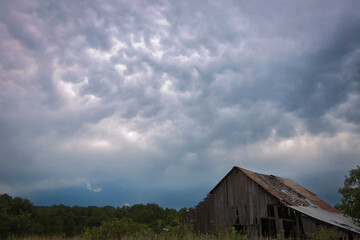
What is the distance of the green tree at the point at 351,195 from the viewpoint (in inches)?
1026

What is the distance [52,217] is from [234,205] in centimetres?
3609

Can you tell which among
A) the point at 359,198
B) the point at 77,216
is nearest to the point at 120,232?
the point at 359,198

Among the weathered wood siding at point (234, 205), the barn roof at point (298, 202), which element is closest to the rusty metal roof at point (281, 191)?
the barn roof at point (298, 202)

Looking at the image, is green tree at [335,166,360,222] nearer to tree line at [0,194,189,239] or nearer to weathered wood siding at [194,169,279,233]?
weathered wood siding at [194,169,279,233]

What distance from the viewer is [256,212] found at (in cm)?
2631

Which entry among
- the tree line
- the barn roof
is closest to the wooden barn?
the barn roof

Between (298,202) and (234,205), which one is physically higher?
(298,202)

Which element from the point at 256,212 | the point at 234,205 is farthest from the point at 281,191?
the point at 234,205

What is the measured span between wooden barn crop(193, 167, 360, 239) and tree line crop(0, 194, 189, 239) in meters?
4.30

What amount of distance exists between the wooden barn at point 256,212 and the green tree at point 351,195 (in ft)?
→ 4.29

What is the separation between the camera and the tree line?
3878 centimetres

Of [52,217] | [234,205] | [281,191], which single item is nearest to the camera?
[234,205]

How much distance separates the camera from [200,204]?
3009 centimetres

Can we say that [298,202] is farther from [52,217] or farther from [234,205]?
[52,217]
